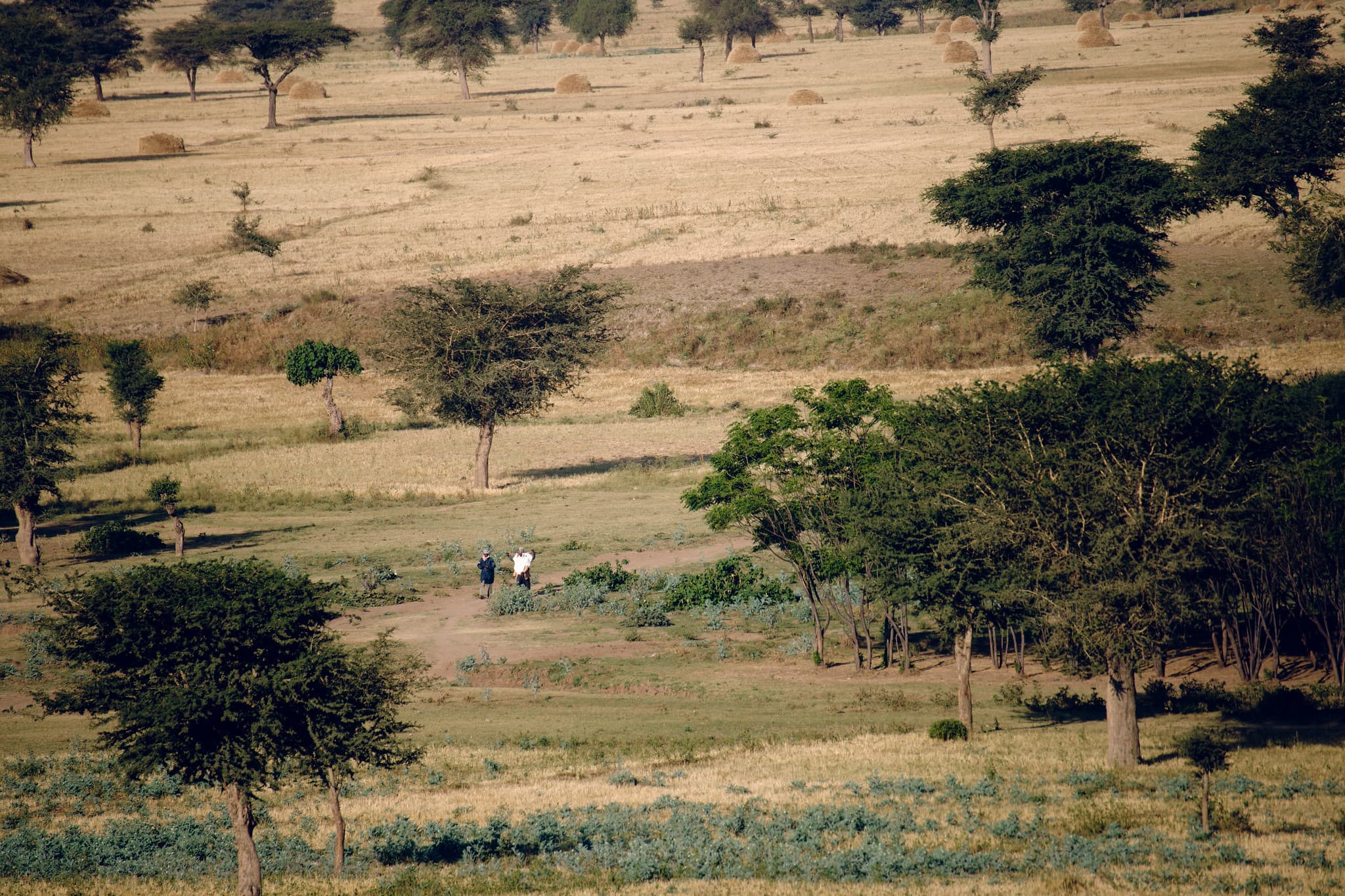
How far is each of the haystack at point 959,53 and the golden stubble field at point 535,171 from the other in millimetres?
2408

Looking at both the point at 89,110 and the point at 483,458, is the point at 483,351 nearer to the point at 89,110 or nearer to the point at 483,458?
the point at 483,458

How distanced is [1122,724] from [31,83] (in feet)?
379

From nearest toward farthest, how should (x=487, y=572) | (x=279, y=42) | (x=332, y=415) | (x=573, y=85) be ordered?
(x=487, y=572), (x=332, y=415), (x=279, y=42), (x=573, y=85)

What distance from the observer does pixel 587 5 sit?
182500mm

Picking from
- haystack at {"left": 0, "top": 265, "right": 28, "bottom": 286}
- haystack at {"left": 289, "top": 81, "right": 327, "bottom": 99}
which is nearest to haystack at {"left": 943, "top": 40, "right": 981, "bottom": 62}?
haystack at {"left": 289, "top": 81, "right": 327, "bottom": 99}

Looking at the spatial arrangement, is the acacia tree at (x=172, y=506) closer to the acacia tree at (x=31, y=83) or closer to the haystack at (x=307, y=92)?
the acacia tree at (x=31, y=83)

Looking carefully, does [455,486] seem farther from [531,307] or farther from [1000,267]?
[1000,267]

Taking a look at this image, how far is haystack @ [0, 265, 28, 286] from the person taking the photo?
81.9m

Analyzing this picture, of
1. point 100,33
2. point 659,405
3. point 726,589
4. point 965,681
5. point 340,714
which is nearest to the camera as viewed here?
point 340,714

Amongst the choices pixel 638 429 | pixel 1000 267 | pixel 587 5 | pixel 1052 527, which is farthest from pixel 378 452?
pixel 587 5

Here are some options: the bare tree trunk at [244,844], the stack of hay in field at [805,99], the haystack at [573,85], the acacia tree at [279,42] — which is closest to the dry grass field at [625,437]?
the bare tree trunk at [244,844]

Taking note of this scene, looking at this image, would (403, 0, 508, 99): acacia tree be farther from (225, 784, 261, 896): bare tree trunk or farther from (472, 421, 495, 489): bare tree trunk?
(225, 784, 261, 896): bare tree trunk

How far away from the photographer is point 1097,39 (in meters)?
140

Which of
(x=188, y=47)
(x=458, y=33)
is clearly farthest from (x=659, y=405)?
(x=188, y=47)
